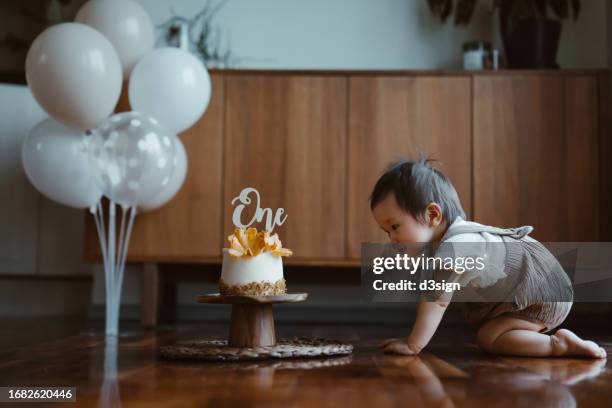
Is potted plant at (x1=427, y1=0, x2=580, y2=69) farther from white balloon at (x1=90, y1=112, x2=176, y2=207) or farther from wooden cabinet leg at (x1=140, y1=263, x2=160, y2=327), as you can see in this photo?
wooden cabinet leg at (x1=140, y1=263, x2=160, y2=327)

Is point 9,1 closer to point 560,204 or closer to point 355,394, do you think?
point 560,204

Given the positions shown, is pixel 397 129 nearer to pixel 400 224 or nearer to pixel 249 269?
pixel 400 224

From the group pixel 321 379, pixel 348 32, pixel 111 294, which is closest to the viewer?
pixel 321 379

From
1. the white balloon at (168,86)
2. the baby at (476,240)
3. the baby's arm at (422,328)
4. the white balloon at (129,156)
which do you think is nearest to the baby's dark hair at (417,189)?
the baby at (476,240)

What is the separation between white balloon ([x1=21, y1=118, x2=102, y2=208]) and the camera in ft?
8.26

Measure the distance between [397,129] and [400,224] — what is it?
1407mm

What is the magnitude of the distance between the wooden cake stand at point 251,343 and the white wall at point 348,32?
203cm

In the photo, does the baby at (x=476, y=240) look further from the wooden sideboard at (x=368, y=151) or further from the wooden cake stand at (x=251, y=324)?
the wooden sideboard at (x=368, y=151)

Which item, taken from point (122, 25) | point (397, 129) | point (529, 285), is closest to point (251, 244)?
point (529, 285)

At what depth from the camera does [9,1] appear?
12.7ft

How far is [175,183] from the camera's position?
2723 millimetres

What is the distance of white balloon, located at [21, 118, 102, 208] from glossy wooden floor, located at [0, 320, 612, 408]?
845mm

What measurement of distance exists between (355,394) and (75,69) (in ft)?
5.51

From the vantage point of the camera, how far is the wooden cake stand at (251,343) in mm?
1411
